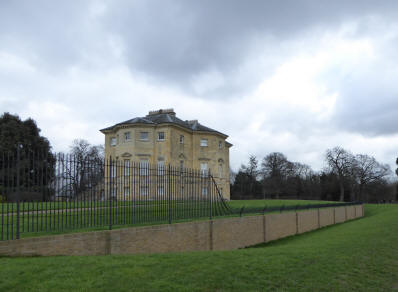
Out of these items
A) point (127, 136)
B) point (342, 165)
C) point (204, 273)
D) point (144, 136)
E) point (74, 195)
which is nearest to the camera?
point (204, 273)

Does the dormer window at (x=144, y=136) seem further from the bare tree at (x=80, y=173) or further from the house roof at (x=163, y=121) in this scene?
the bare tree at (x=80, y=173)

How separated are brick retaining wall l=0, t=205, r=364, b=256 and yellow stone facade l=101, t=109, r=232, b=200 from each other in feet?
66.7

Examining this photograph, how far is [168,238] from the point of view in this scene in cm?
1170

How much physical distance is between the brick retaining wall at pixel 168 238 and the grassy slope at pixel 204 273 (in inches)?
32.1

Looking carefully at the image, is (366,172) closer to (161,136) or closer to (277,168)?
(277,168)

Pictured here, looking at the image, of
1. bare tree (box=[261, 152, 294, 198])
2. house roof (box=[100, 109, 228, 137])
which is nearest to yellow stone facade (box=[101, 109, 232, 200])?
house roof (box=[100, 109, 228, 137])

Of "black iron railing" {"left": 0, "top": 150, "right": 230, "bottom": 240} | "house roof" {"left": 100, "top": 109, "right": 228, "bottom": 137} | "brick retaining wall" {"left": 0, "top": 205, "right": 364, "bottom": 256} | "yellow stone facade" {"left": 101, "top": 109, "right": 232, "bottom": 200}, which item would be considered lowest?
"brick retaining wall" {"left": 0, "top": 205, "right": 364, "bottom": 256}

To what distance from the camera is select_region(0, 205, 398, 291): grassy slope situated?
6.23 meters

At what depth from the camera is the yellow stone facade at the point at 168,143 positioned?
38.4m

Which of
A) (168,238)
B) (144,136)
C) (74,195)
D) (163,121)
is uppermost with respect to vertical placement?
(163,121)

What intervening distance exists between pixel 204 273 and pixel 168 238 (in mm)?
4655

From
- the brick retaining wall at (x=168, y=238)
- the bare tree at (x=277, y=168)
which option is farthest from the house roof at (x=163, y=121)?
the bare tree at (x=277, y=168)

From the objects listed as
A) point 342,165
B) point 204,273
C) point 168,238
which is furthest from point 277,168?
point 204,273

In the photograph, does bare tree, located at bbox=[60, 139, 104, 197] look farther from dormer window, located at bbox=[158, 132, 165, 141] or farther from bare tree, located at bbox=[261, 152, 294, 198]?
bare tree, located at bbox=[261, 152, 294, 198]
